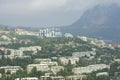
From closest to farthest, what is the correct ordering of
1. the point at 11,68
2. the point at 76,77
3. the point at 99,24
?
the point at 76,77
the point at 11,68
the point at 99,24

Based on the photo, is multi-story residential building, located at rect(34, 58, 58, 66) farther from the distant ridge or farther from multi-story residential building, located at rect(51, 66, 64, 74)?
the distant ridge

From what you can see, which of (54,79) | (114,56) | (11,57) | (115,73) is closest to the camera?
(54,79)

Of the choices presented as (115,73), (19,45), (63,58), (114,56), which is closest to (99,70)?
(115,73)

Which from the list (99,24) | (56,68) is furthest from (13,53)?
(99,24)

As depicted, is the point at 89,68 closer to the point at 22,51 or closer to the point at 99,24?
the point at 22,51

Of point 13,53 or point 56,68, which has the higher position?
point 13,53

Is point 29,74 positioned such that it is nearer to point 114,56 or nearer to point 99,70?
point 99,70

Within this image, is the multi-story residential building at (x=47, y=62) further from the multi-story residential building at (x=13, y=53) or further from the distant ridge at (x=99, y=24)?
the distant ridge at (x=99, y=24)

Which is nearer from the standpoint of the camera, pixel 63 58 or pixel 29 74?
pixel 29 74

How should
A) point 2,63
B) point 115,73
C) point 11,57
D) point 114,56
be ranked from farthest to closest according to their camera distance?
point 114,56, point 11,57, point 2,63, point 115,73

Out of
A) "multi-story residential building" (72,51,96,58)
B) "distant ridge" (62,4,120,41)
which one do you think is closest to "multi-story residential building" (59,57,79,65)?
"multi-story residential building" (72,51,96,58)

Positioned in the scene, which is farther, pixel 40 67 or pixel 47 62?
pixel 47 62
